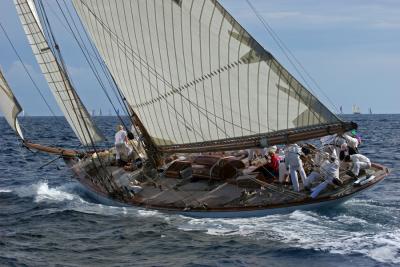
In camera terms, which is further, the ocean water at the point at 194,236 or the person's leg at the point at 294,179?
the person's leg at the point at 294,179

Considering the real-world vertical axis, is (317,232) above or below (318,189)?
below

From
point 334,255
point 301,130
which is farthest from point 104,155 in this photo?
point 334,255

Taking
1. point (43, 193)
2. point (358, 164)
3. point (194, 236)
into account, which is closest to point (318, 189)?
point (358, 164)

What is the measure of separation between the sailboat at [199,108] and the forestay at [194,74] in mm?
32

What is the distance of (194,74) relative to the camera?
2044 cm

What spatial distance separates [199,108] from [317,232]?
17.4 feet

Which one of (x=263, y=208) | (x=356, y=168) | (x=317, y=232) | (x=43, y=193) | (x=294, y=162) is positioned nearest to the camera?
(x=317, y=232)

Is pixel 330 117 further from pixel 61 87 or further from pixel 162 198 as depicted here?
pixel 61 87

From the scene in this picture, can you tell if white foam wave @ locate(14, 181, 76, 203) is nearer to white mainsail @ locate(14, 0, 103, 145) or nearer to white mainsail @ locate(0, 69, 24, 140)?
white mainsail @ locate(14, 0, 103, 145)

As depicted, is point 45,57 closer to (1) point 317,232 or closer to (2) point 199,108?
(2) point 199,108

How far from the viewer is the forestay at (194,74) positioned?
18516mm

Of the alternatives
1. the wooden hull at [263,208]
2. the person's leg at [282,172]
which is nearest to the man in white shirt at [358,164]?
the wooden hull at [263,208]

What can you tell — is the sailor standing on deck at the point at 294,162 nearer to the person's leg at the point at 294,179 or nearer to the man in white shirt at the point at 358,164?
the person's leg at the point at 294,179

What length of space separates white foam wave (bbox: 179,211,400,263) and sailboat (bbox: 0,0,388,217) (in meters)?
0.36
